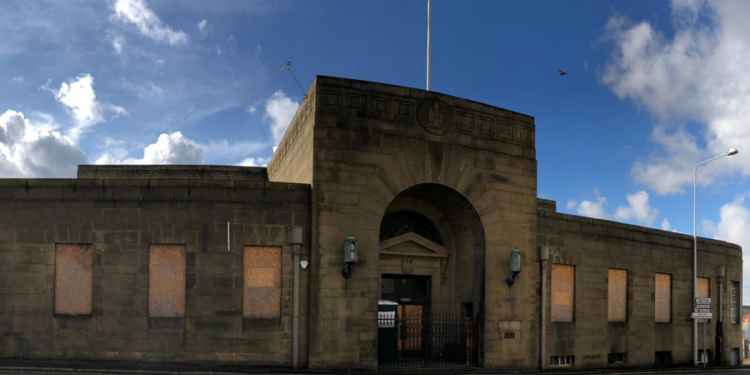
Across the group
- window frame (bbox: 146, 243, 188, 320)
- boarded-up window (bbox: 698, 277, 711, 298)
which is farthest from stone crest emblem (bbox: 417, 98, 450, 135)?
boarded-up window (bbox: 698, 277, 711, 298)

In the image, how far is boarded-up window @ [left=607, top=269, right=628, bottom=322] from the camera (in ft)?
83.8

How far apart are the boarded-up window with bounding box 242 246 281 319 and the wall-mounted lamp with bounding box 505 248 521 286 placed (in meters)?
7.14

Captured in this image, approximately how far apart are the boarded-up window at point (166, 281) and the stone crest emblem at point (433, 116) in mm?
7837

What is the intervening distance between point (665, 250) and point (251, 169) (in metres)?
19.3

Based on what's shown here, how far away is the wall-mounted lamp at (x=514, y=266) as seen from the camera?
21.1 meters

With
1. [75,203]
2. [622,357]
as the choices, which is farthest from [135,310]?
[622,357]

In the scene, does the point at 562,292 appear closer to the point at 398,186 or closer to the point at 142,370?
the point at 398,186

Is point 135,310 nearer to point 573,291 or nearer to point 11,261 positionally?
point 11,261

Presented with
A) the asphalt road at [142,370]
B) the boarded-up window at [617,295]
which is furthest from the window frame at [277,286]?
the boarded-up window at [617,295]

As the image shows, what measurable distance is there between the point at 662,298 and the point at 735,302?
7.46 m

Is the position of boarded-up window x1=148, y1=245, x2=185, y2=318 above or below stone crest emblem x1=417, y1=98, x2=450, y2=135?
below

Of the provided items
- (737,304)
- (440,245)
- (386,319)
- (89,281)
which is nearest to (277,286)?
(386,319)

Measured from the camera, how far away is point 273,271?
1925 centimetres

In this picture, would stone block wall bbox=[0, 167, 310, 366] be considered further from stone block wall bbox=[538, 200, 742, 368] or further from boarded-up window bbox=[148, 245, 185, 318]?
stone block wall bbox=[538, 200, 742, 368]
